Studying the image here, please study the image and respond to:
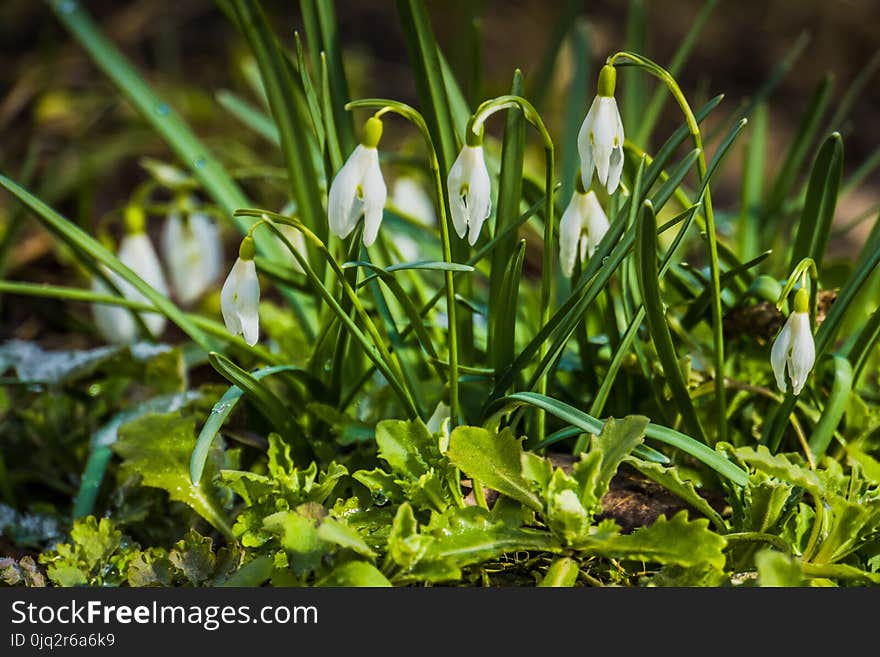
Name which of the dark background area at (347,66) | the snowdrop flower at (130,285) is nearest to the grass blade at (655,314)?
the snowdrop flower at (130,285)

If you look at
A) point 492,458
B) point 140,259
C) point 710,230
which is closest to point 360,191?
point 492,458

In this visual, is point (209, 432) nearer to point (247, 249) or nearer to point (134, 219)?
point (247, 249)

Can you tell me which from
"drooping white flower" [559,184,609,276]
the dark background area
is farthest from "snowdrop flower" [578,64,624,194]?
the dark background area

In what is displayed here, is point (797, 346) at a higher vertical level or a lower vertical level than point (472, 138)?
lower

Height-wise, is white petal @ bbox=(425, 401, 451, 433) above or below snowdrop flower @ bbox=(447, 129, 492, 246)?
below

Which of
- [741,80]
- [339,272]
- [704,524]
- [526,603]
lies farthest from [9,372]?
[741,80]

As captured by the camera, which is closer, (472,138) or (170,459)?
(472,138)

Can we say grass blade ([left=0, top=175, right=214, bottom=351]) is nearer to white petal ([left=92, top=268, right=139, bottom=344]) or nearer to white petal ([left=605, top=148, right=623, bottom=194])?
white petal ([left=92, top=268, right=139, bottom=344])
